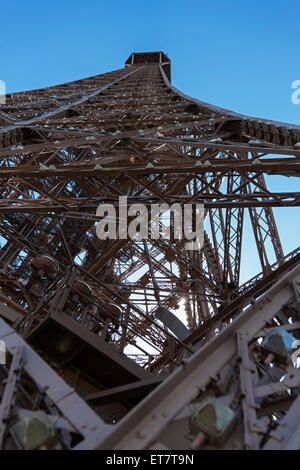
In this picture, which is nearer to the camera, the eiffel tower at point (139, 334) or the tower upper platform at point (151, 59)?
the eiffel tower at point (139, 334)

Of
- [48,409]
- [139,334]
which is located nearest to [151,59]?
[139,334]

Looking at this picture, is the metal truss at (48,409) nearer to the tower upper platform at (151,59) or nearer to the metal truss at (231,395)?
the metal truss at (231,395)

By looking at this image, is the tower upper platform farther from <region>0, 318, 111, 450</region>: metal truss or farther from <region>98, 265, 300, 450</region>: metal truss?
<region>0, 318, 111, 450</region>: metal truss

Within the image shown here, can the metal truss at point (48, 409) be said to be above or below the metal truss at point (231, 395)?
below

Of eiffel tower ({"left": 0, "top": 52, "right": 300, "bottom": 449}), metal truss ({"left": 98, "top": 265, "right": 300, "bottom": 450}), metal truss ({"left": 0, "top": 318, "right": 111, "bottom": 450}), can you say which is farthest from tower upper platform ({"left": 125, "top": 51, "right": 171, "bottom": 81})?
metal truss ({"left": 0, "top": 318, "right": 111, "bottom": 450})

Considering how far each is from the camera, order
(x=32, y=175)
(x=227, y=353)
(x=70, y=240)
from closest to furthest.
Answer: (x=227, y=353)
(x=32, y=175)
(x=70, y=240)

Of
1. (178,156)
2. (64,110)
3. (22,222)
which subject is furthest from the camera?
(64,110)

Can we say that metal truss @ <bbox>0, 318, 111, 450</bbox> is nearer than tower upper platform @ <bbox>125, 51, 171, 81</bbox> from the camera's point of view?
Yes

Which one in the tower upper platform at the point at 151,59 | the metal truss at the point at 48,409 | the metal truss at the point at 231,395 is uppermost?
the tower upper platform at the point at 151,59

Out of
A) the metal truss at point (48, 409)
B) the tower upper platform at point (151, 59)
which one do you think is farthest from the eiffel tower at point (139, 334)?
the tower upper platform at point (151, 59)

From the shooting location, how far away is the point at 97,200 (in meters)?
9.70

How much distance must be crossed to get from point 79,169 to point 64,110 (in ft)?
40.8

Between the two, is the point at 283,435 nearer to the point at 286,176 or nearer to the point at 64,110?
the point at 286,176

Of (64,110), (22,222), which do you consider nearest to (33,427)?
(22,222)
